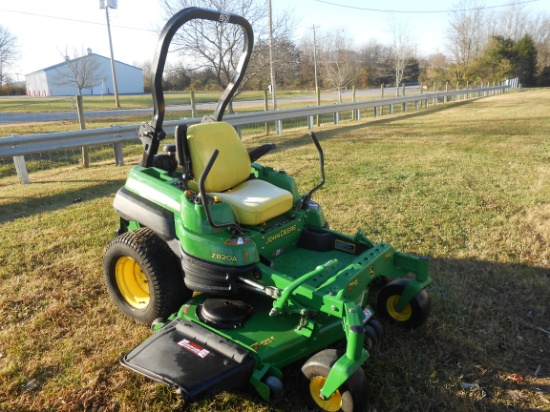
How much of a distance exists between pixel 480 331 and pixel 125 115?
17.6 m

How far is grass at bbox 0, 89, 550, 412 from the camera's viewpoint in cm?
249

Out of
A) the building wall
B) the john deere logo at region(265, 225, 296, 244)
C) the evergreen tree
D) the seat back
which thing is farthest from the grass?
the evergreen tree

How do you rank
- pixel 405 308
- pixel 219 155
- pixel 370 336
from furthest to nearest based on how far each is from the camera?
pixel 219 155 → pixel 405 308 → pixel 370 336

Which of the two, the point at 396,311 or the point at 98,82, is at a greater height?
the point at 98,82

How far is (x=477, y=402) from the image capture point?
2414mm

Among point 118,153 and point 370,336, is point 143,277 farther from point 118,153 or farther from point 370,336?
point 118,153

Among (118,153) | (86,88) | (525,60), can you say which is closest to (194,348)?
(118,153)

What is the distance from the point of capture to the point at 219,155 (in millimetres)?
3299

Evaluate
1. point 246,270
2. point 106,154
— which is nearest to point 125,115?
point 106,154

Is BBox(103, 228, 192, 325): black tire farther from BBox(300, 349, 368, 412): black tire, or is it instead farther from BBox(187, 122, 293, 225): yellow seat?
BBox(300, 349, 368, 412): black tire

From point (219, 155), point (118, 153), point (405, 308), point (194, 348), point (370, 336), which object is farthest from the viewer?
point (118, 153)

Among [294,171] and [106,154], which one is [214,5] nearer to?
[106,154]

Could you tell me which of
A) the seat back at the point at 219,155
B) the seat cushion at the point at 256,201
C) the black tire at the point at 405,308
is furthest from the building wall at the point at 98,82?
the black tire at the point at 405,308

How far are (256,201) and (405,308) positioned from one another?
1.23 meters
